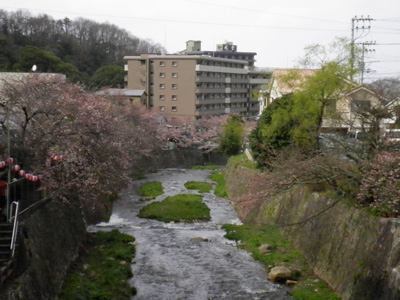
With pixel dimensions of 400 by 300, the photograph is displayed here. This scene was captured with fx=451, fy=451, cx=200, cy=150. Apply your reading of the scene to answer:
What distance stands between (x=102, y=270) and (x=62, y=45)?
57.2 meters

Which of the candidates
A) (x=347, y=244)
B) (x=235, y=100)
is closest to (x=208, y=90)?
(x=235, y=100)

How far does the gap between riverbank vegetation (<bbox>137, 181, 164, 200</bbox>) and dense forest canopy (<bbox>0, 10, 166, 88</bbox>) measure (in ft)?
55.1

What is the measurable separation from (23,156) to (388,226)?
13093 mm

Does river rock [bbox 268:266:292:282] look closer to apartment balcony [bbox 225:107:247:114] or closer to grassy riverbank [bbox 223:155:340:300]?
grassy riverbank [bbox 223:155:340:300]

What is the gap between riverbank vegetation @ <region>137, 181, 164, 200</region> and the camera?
34.4m

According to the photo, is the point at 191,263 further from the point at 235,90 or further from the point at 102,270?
the point at 235,90

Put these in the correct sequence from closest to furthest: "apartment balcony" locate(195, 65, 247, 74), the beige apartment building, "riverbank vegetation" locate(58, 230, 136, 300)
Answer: "riverbank vegetation" locate(58, 230, 136, 300) → the beige apartment building → "apartment balcony" locate(195, 65, 247, 74)

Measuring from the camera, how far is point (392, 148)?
16.4 meters

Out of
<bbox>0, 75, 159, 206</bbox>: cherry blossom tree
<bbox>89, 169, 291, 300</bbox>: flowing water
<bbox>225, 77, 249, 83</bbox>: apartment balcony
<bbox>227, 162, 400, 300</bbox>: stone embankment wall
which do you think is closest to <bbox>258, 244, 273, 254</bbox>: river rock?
<bbox>89, 169, 291, 300</bbox>: flowing water

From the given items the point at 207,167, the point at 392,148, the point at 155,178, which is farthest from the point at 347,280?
the point at 207,167

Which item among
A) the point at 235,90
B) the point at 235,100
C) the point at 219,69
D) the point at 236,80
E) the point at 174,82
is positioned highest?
the point at 219,69

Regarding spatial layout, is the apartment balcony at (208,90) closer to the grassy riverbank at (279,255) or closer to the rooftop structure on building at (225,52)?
the rooftop structure on building at (225,52)

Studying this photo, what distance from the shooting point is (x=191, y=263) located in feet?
62.3

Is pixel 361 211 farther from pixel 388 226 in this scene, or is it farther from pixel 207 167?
pixel 207 167
